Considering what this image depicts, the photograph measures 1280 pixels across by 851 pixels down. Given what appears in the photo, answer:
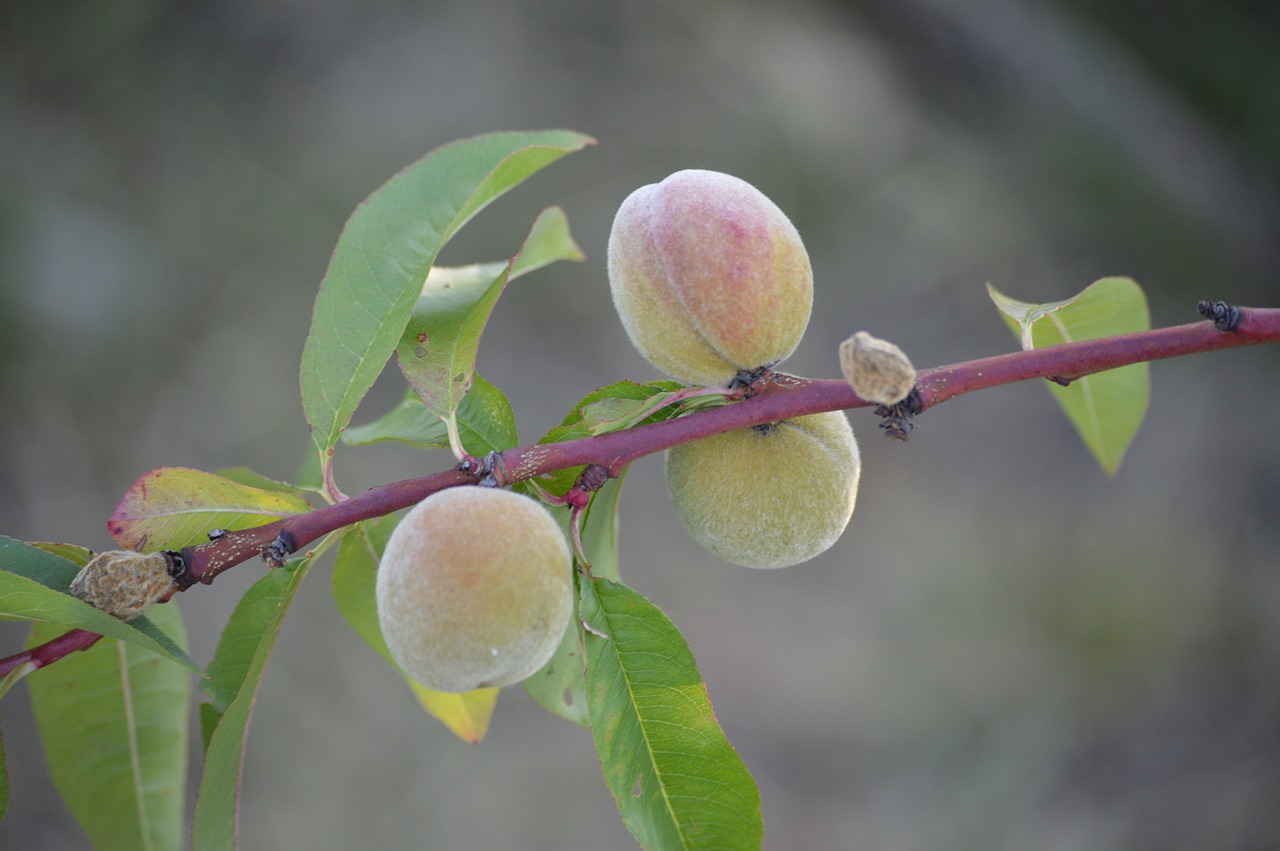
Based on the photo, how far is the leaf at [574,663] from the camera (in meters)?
0.90

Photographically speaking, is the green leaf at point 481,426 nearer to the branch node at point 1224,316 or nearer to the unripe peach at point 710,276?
the unripe peach at point 710,276

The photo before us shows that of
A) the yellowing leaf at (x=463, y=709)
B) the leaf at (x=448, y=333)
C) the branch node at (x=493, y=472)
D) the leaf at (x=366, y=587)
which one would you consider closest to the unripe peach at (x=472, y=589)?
the branch node at (x=493, y=472)

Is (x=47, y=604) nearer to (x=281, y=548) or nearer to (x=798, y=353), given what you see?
(x=281, y=548)

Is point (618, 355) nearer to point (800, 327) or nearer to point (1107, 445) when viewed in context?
point (1107, 445)

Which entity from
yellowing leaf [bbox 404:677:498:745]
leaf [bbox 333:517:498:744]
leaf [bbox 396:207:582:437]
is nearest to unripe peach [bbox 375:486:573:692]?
leaf [bbox 396:207:582:437]

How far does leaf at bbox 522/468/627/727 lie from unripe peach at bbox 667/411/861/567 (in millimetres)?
128

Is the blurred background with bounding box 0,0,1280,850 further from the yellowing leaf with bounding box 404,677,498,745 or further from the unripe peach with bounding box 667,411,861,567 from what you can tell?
the unripe peach with bounding box 667,411,861,567

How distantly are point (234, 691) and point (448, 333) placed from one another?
390 millimetres

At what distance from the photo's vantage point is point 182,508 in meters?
0.70

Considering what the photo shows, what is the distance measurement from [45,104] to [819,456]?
2.35m

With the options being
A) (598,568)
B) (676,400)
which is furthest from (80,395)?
(676,400)

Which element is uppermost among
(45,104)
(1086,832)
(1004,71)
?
(1004,71)

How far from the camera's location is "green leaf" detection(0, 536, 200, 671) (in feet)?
1.94

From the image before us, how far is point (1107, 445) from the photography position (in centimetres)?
112
